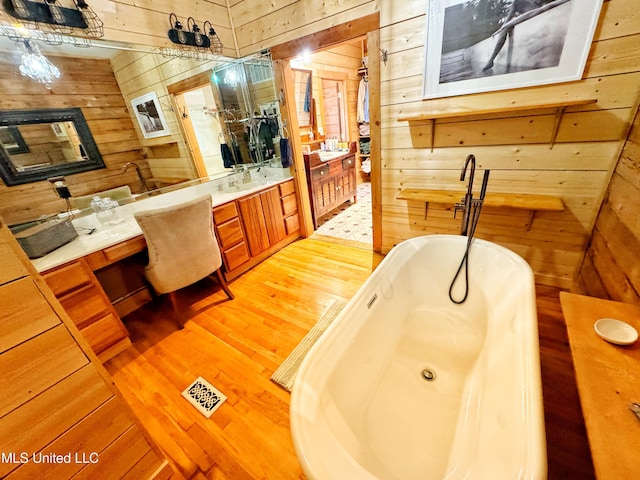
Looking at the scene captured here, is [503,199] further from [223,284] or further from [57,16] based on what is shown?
[57,16]

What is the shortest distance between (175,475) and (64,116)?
2179 millimetres

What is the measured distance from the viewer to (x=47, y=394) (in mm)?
743

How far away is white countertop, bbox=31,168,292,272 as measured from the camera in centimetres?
147

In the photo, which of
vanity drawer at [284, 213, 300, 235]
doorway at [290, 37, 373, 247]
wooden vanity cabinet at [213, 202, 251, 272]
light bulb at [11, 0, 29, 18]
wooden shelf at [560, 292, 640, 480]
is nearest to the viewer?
wooden shelf at [560, 292, 640, 480]

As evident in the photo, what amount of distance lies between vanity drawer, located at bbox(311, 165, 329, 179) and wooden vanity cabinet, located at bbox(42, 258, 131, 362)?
7.55ft

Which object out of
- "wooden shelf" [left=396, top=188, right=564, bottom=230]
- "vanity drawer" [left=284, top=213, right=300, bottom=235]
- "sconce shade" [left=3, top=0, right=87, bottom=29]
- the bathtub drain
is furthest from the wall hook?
the bathtub drain

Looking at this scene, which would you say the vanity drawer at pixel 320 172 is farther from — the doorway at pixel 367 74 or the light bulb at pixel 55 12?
the light bulb at pixel 55 12

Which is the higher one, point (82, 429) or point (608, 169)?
point (608, 169)

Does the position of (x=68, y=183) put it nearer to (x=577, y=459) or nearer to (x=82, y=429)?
(x=82, y=429)

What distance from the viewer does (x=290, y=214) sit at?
9.75 feet

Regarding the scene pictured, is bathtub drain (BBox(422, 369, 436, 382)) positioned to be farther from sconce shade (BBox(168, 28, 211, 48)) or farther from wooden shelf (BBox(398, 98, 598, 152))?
sconce shade (BBox(168, 28, 211, 48))

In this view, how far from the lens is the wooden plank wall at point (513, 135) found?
1.41 meters

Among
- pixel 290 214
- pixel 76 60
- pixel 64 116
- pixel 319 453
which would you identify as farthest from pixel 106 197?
pixel 319 453

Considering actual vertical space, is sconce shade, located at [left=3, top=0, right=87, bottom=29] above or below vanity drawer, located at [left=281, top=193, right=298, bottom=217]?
above
